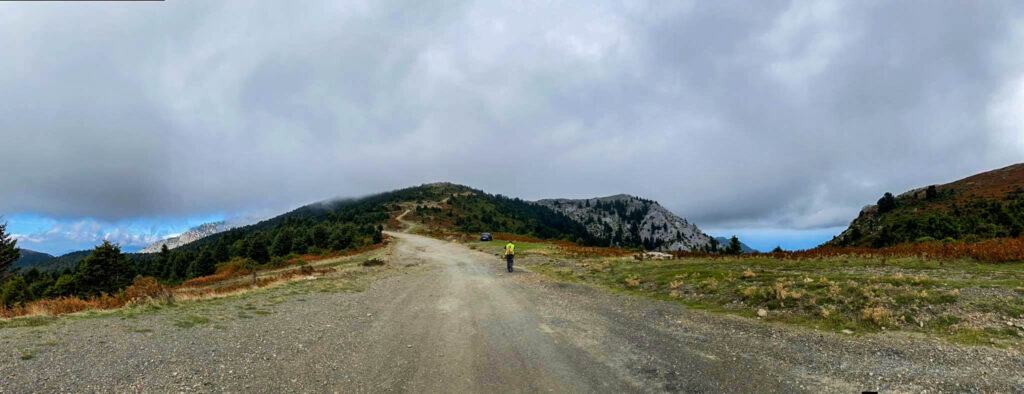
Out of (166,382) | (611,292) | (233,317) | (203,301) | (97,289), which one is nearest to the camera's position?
(166,382)

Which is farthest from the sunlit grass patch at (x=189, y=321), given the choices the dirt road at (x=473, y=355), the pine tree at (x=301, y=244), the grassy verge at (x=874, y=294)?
the pine tree at (x=301, y=244)

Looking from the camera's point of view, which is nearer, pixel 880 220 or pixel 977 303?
pixel 977 303

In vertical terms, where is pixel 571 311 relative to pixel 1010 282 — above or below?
below

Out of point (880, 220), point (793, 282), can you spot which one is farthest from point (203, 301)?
point (880, 220)

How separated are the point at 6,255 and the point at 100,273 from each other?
25.3m

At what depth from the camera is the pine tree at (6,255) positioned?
178 feet

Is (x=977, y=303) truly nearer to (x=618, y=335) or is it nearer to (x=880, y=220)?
(x=618, y=335)

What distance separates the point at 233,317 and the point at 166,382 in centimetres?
618

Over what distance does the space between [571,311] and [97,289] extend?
205 feet

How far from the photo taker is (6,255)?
5553 centimetres

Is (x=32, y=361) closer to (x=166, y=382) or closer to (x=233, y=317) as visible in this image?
(x=166, y=382)

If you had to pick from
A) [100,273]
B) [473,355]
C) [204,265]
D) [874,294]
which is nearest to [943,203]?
[874,294]

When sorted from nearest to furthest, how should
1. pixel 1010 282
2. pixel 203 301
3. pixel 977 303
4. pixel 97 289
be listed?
pixel 977 303, pixel 1010 282, pixel 203 301, pixel 97 289

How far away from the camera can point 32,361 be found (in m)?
7.03
